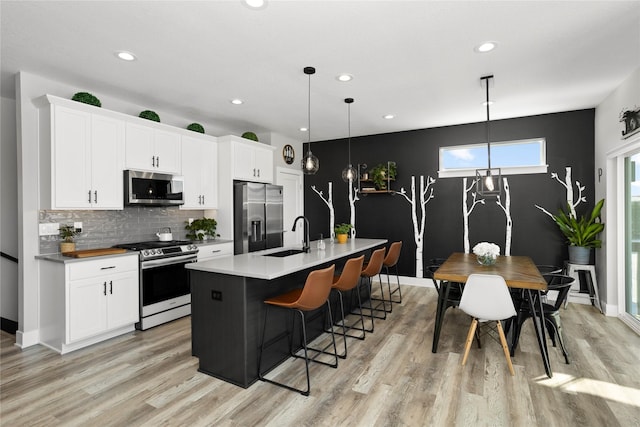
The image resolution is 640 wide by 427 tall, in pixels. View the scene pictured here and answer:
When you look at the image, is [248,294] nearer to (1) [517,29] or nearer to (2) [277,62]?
(2) [277,62]

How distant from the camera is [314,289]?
8.45 ft

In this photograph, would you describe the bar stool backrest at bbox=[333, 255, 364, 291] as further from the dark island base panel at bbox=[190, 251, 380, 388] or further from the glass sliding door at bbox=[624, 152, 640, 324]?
the glass sliding door at bbox=[624, 152, 640, 324]

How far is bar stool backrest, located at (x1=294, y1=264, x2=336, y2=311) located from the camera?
99.6 inches

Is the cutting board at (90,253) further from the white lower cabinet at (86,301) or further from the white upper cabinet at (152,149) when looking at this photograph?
the white upper cabinet at (152,149)

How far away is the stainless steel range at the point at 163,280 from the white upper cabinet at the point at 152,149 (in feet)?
3.20

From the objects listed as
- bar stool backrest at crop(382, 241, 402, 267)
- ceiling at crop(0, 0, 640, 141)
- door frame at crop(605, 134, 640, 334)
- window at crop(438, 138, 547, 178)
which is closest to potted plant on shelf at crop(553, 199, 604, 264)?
door frame at crop(605, 134, 640, 334)

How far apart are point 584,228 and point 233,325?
4.55 meters

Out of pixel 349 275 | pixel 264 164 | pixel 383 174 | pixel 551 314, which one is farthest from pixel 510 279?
pixel 264 164

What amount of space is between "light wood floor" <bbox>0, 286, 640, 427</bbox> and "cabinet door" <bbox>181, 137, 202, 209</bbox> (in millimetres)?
1946

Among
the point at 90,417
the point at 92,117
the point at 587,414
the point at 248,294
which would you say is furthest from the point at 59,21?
the point at 587,414

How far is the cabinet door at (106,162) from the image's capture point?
11.9ft

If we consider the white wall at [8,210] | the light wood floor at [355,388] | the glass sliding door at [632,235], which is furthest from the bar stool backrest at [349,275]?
the white wall at [8,210]

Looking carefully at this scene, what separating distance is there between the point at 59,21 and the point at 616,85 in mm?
5434

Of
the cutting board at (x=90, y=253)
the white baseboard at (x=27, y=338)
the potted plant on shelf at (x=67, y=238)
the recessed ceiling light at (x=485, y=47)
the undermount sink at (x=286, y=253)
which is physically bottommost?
the white baseboard at (x=27, y=338)
